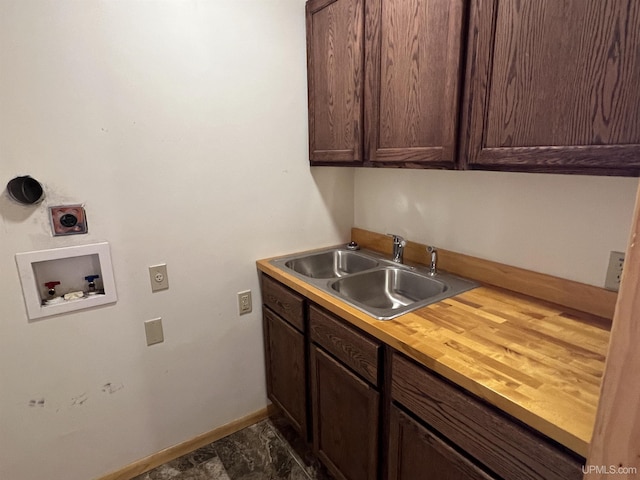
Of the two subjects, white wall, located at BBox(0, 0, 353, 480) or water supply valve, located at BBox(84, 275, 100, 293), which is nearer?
white wall, located at BBox(0, 0, 353, 480)

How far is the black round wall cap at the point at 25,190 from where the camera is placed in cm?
125

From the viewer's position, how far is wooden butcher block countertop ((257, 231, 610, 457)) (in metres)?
0.75

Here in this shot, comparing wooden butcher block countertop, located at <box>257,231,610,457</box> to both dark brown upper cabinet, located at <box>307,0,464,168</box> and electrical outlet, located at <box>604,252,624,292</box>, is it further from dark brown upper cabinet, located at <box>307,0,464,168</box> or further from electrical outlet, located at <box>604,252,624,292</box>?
dark brown upper cabinet, located at <box>307,0,464,168</box>

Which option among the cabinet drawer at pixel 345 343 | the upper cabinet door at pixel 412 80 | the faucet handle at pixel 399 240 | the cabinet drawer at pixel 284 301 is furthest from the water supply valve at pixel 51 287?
the faucet handle at pixel 399 240

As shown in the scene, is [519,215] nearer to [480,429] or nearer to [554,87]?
[554,87]

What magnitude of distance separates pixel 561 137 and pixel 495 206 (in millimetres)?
535

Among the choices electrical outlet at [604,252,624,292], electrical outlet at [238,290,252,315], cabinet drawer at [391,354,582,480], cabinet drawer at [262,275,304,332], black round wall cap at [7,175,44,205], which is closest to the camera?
cabinet drawer at [391,354,582,480]

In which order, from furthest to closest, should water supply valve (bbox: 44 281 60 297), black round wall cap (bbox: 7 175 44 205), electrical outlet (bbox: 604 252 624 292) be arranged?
water supply valve (bbox: 44 281 60 297), black round wall cap (bbox: 7 175 44 205), electrical outlet (bbox: 604 252 624 292)

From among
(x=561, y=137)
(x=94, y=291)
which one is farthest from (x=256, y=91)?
(x=561, y=137)

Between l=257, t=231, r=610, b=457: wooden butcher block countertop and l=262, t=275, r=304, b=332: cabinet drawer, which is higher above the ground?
l=257, t=231, r=610, b=457: wooden butcher block countertop

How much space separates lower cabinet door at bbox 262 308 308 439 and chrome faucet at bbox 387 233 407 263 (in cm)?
60

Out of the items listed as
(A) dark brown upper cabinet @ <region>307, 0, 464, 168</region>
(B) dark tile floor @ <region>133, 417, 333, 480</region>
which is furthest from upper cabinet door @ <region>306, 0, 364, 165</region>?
(B) dark tile floor @ <region>133, 417, 333, 480</region>

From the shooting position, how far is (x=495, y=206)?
1432mm

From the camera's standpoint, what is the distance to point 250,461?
69.0 inches
